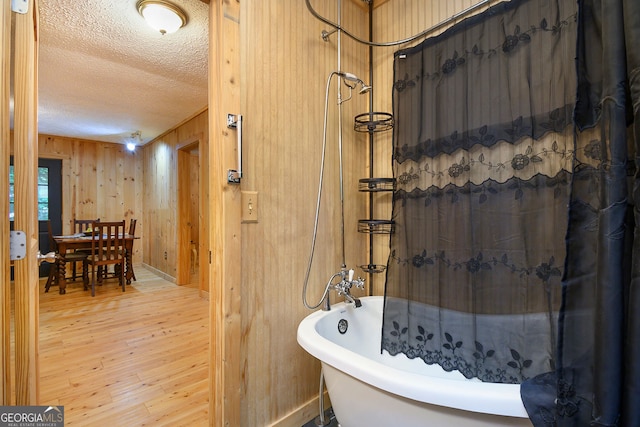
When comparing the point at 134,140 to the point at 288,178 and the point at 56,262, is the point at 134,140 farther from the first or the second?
the point at 288,178

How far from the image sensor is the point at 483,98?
1.49 metres

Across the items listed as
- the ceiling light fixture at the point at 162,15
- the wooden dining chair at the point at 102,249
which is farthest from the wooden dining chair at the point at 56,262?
the ceiling light fixture at the point at 162,15

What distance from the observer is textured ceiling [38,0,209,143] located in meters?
2.26

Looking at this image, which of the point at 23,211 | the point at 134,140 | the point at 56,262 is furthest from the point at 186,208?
the point at 23,211

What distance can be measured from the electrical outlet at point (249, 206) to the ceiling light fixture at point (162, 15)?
160cm

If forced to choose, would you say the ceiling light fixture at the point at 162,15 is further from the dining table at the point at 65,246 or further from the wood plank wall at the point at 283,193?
the dining table at the point at 65,246

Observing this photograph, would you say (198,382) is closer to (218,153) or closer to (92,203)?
(218,153)

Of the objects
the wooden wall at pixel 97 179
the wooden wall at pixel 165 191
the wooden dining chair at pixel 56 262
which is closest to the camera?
the wooden dining chair at pixel 56 262

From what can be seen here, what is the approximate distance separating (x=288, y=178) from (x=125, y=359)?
2040mm

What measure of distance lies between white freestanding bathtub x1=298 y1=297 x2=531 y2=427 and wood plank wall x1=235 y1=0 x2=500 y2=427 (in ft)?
0.87

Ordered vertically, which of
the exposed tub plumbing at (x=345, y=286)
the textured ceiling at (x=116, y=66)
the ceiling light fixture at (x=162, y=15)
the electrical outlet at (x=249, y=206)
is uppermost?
the textured ceiling at (x=116, y=66)

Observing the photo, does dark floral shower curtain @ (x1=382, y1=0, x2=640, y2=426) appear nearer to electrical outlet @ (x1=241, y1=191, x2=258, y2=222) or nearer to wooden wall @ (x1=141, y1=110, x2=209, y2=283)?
electrical outlet @ (x1=241, y1=191, x2=258, y2=222)

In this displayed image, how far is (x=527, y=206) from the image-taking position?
1330 mm

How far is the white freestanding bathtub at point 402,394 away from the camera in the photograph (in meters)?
0.90
